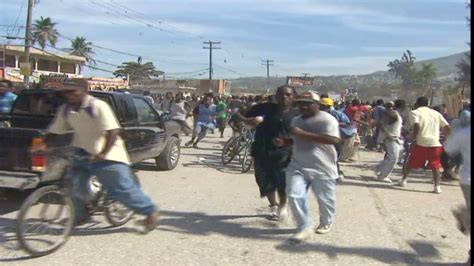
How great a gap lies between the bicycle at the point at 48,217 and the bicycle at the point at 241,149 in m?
6.09

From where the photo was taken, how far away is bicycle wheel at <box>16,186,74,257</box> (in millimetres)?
5188

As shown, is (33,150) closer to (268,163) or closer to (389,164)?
(268,163)

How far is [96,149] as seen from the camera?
549 cm

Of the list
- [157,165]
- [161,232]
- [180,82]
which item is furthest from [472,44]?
[180,82]

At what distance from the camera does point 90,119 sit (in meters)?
5.47

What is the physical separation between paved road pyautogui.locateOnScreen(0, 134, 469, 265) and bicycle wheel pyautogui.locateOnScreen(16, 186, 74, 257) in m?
0.12

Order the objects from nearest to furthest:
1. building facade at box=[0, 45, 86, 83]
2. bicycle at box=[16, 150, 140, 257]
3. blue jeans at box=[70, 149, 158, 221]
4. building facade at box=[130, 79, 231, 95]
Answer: bicycle at box=[16, 150, 140, 257], blue jeans at box=[70, 149, 158, 221], building facade at box=[0, 45, 86, 83], building facade at box=[130, 79, 231, 95]

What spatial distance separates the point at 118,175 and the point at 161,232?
1.06 m

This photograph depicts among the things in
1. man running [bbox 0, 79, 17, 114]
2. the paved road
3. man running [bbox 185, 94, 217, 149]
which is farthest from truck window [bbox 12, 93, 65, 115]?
man running [bbox 185, 94, 217, 149]

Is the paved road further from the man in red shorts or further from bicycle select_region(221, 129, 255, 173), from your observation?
bicycle select_region(221, 129, 255, 173)

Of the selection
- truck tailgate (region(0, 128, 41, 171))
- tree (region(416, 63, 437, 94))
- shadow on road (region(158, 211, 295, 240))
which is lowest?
shadow on road (region(158, 211, 295, 240))

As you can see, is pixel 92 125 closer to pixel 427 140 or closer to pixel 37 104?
pixel 37 104

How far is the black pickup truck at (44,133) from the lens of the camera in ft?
21.6

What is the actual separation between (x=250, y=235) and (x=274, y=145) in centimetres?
110
